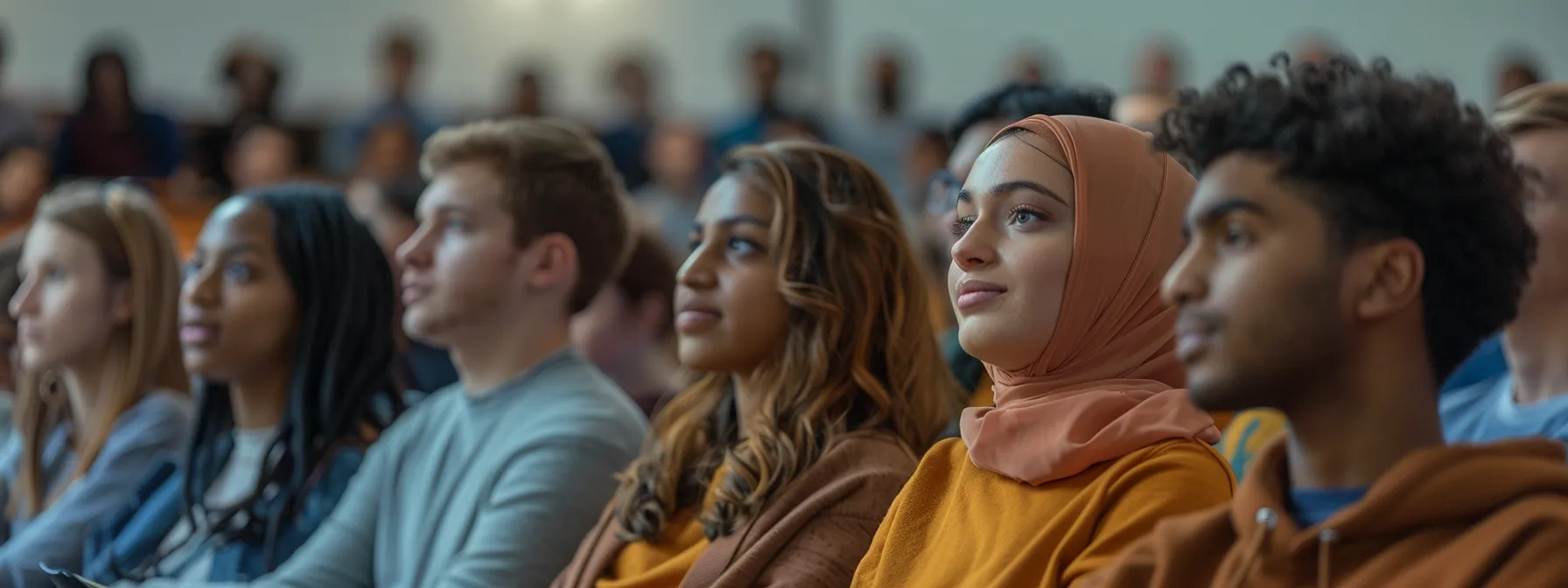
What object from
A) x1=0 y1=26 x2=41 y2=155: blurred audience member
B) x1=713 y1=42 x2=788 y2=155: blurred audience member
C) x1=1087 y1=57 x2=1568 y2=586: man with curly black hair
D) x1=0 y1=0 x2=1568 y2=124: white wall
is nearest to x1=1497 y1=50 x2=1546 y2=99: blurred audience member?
x1=0 y1=0 x2=1568 y2=124: white wall

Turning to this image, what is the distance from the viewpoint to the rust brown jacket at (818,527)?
7.27 feet

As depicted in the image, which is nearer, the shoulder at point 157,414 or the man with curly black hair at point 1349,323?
the man with curly black hair at point 1349,323

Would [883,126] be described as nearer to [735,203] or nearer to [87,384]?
[87,384]

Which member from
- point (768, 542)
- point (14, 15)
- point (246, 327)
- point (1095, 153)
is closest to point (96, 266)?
point (246, 327)

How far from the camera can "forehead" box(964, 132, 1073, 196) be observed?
1919mm

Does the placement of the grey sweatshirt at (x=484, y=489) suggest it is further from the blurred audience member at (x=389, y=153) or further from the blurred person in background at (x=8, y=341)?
the blurred audience member at (x=389, y=153)

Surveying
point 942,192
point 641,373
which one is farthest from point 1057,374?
point 641,373

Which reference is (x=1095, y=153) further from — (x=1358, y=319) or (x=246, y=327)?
(x=246, y=327)

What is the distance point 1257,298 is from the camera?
58.2 inches

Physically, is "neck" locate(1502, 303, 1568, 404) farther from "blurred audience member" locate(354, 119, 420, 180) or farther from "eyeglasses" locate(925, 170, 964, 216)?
"blurred audience member" locate(354, 119, 420, 180)

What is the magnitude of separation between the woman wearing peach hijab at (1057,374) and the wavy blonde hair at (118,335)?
2.34 metres

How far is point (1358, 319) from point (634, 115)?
8317mm

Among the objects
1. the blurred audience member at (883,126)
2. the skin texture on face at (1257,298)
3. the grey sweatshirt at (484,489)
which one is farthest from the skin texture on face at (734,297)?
the blurred audience member at (883,126)

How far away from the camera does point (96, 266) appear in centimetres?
373
